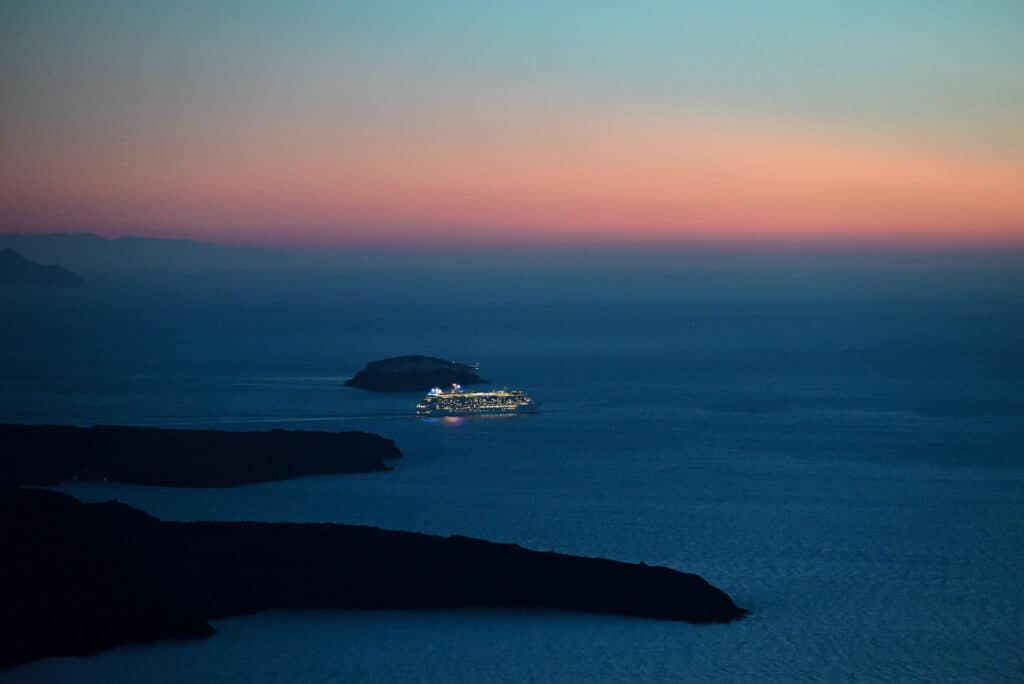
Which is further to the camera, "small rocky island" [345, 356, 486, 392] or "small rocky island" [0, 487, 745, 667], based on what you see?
"small rocky island" [345, 356, 486, 392]

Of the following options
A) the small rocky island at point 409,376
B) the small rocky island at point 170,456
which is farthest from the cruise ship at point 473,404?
the small rocky island at point 170,456

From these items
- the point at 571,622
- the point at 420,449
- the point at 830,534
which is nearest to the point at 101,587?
the point at 571,622

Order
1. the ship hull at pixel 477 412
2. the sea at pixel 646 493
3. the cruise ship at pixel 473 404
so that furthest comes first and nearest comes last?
1. the cruise ship at pixel 473 404
2. the ship hull at pixel 477 412
3. the sea at pixel 646 493

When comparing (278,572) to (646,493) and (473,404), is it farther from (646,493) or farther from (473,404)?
(473,404)

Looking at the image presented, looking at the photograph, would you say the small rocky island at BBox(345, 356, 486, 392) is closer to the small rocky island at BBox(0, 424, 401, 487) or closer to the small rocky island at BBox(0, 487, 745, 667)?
the small rocky island at BBox(0, 424, 401, 487)

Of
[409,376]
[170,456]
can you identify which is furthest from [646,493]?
[409,376]

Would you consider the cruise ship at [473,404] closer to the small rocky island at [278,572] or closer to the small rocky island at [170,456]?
the small rocky island at [170,456]

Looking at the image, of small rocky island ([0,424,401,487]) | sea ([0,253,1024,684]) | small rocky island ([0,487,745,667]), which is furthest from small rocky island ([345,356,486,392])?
small rocky island ([0,487,745,667])
